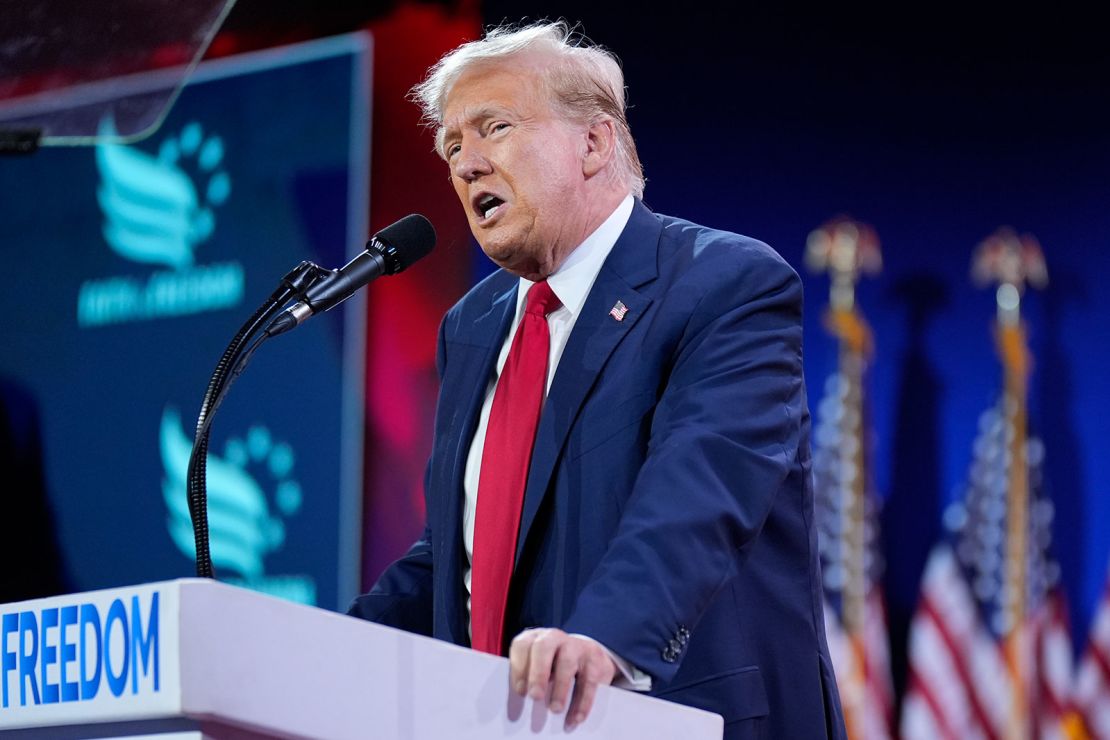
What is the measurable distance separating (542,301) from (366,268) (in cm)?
28

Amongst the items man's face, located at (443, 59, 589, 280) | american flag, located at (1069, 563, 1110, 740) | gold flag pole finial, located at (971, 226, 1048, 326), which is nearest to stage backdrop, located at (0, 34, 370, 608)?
gold flag pole finial, located at (971, 226, 1048, 326)

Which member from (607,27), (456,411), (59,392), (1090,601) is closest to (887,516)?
(1090,601)

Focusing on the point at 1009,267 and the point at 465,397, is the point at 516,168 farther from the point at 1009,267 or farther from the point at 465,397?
the point at 1009,267

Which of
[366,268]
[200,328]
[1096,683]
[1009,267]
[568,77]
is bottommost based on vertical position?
[1096,683]

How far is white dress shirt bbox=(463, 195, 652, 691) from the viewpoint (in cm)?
174

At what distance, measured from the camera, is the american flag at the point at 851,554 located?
3.25 meters

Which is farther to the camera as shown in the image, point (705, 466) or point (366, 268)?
point (366, 268)

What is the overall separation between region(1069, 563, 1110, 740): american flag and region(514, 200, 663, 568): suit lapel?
174 centimetres

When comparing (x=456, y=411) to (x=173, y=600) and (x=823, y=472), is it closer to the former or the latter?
(x=173, y=600)

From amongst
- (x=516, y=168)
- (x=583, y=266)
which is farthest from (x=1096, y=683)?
(x=516, y=168)

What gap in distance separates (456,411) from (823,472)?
Answer: 5.48ft

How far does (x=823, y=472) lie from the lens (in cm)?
332

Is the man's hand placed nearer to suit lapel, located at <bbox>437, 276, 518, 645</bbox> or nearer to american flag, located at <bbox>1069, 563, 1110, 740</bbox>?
suit lapel, located at <bbox>437, 276, 518, 645</bbox>

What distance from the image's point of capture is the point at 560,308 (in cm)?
181
